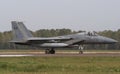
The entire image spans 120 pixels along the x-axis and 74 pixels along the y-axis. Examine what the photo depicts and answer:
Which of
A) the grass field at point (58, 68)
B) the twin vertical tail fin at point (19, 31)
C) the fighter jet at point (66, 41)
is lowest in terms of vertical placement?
the grass field at point (58, 68)

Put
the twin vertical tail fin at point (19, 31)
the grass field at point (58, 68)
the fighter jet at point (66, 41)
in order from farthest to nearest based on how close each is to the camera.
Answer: the twin vertical tail fin at point (19, 31), the fighter jet at point (66, 41), the grass field at point (58, 68)

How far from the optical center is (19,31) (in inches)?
2645

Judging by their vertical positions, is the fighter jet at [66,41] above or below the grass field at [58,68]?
above

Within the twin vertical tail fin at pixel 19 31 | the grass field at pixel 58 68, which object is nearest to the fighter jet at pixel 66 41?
the twin vertical tail fin at pixel 19 31

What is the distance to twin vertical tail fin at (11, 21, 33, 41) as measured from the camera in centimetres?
6631

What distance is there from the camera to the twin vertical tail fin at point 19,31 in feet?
218

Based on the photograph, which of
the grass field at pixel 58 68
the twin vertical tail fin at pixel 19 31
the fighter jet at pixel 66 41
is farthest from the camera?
the twin vertical tail fin at pixel 19 31

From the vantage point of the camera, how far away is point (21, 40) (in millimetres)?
64938

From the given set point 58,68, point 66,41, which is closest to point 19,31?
point 66,41

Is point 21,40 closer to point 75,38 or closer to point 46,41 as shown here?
point 46,41

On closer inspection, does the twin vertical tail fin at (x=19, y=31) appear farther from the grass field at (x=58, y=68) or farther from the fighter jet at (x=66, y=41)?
the grass field at (x=58, y=68)

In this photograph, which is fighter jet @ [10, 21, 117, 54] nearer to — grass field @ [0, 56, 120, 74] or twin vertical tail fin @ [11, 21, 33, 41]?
twin vertical tail fin @ [11, 21, 33, 41]

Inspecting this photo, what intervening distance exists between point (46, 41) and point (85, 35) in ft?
22.4

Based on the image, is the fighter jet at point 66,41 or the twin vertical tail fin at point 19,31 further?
the twin vertical tail fin at point 19,31
